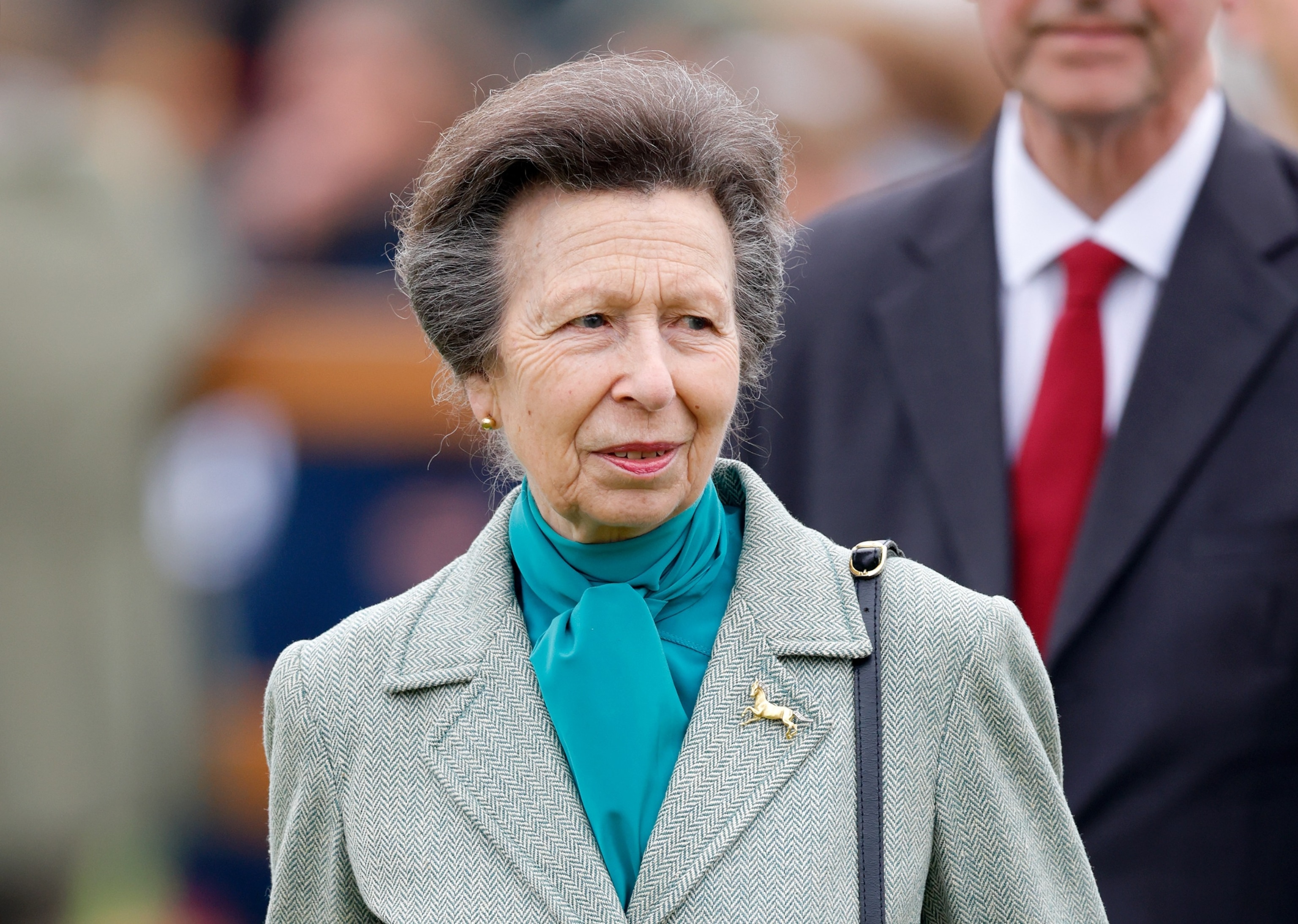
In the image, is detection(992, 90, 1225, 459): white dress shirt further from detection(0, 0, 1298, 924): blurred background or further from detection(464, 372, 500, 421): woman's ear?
detection(0, 0, 1298, 924): blurred background

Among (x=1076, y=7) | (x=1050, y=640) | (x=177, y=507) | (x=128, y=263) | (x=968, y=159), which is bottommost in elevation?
(x=177, y=507)

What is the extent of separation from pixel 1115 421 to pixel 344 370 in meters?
3.39

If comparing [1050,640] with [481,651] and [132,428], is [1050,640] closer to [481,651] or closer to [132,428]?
[481,651]

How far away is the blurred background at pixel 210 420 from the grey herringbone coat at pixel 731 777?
3102mm

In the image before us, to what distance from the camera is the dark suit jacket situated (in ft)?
11.7

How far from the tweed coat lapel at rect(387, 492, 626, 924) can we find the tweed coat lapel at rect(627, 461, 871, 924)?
10 centimetres

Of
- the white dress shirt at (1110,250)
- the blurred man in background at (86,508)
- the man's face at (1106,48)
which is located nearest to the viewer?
the man's face at (1106,48)

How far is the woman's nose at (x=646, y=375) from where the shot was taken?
262 cm

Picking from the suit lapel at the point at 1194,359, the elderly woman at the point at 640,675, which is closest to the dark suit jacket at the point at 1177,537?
the suit lapel at the point at 1194,359

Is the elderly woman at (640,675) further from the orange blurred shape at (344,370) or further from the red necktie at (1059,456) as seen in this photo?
the orange blurred shape at (344,370)

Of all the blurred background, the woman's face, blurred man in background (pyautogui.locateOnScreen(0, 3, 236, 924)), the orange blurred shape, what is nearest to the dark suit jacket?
the woman's face

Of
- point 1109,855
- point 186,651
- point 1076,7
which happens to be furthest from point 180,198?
point 1109,855

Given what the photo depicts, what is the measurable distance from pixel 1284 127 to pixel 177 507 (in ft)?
12.9

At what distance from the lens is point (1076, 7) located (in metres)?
3.71
